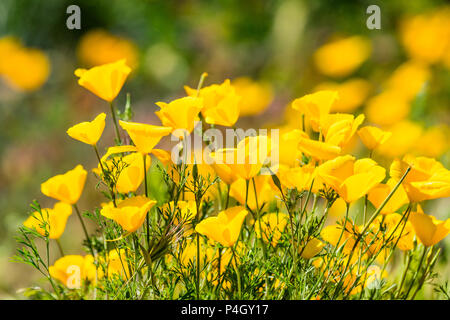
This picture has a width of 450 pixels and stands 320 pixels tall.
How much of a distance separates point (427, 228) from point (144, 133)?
0.91ft

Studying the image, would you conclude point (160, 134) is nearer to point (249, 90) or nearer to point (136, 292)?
point (136, 292)

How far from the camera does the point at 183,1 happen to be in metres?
3.43

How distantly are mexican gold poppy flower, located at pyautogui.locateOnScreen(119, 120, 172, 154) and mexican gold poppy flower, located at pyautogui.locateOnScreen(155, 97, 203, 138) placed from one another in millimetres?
24

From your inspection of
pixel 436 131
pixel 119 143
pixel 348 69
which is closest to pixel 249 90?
pixel 348 69

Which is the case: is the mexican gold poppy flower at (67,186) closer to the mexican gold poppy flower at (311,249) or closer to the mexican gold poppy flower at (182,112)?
the mexican gold poppy flower at (182,112)

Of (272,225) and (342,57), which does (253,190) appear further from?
(342,57)

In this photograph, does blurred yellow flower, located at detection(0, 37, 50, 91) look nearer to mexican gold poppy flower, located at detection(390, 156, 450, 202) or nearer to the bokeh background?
the bokeh background

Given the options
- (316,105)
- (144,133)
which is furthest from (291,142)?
(144,133)

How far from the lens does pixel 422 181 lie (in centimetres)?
Answer: 44

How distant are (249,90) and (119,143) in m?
1.59

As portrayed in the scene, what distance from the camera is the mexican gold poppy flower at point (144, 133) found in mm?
414

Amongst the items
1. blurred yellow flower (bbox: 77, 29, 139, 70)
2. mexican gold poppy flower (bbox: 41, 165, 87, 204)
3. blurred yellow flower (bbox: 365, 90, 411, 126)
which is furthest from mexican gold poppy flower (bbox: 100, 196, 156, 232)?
blurred yellow flower (bbox: 77, 29, 139, 70)

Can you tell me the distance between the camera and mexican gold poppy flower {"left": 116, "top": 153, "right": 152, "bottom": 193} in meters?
0.47

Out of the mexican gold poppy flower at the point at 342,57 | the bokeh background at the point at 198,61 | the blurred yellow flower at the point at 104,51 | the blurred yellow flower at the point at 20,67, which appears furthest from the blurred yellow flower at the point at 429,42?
the blurred yellow flower at the point at 20,67
